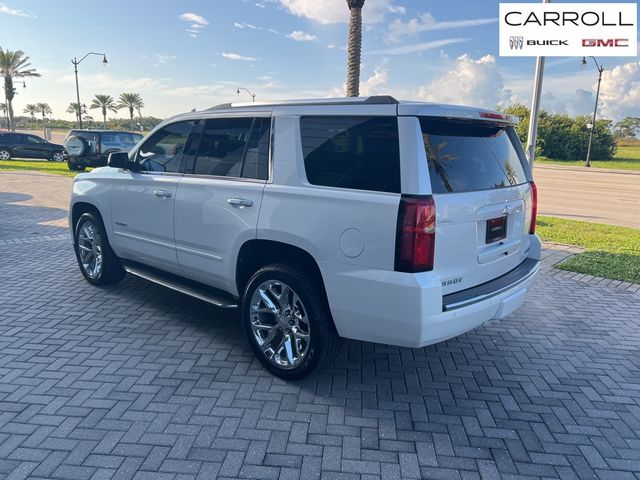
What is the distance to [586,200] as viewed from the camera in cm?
1548

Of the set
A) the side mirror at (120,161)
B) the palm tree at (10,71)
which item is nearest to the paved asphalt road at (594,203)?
the side mirror at (120,161)

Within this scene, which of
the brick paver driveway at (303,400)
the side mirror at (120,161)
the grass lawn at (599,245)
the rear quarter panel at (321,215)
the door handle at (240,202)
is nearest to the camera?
the brick paver driveway at (303,400)

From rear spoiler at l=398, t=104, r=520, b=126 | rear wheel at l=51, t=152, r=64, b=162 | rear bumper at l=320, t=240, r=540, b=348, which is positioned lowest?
rear bumper at l=320, t=240, r=540, b=348

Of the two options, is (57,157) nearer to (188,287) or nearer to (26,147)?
(26,147)

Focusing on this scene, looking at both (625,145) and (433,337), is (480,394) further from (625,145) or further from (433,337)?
(625,145)

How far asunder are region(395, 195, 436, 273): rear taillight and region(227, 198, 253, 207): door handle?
1.28 metres

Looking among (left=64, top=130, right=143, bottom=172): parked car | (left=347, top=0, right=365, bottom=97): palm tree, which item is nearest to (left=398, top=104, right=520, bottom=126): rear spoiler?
(left=347, top=0, right=365, bottom=97): palm tree

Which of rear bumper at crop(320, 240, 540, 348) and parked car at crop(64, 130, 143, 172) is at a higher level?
parked car at crop(64, 130, 143, 172)

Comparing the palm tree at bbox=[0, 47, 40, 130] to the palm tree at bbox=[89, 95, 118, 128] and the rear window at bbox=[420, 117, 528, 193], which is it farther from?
the rear window at bbox=[420, 117, 528, 193]

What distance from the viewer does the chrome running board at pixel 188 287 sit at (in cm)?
399

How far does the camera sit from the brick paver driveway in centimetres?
267

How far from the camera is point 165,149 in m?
4.56

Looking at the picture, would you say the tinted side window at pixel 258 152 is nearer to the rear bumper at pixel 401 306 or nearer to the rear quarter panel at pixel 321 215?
the rear quarter panel at pixel 321 215

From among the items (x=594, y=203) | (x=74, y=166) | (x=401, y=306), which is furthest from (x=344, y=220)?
(x=74, y=166)
